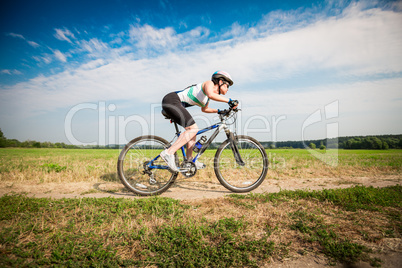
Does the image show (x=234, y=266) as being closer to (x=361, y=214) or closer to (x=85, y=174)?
(x=361, y=214)

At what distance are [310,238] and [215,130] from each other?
3.31 metres

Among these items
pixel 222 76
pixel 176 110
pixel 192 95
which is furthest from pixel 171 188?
pixel 222 76

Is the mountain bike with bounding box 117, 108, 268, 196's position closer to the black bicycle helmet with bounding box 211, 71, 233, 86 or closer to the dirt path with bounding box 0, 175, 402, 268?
the dirt path with bounding box 0, 175, 402, 268

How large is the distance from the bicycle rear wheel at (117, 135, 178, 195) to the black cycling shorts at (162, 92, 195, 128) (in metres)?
0.73

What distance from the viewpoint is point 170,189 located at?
549 centimetres

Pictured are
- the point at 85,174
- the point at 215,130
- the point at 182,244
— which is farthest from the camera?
the point at 85,174

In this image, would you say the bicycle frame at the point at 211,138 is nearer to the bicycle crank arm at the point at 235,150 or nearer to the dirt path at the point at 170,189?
the bicycle crank arm at the point at 235,150

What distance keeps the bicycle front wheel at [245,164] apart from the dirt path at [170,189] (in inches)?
12.9

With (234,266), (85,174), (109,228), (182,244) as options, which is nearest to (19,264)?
(109,228)

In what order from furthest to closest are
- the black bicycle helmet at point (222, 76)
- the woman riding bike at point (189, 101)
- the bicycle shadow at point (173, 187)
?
the bicycle shadow at point (173, 187) < the black bicycle helmet at point (222, 76) < the woman riding bike at point (189, 101)

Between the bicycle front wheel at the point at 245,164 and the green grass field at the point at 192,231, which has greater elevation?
the bicycle front wheel at the point at 245,164

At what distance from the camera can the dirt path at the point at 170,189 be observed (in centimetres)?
496

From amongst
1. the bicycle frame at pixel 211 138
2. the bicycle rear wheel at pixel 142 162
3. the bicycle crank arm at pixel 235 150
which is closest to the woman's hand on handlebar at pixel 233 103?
the bicycle frame at pixel 211 138

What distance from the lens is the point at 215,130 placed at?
5.26m
